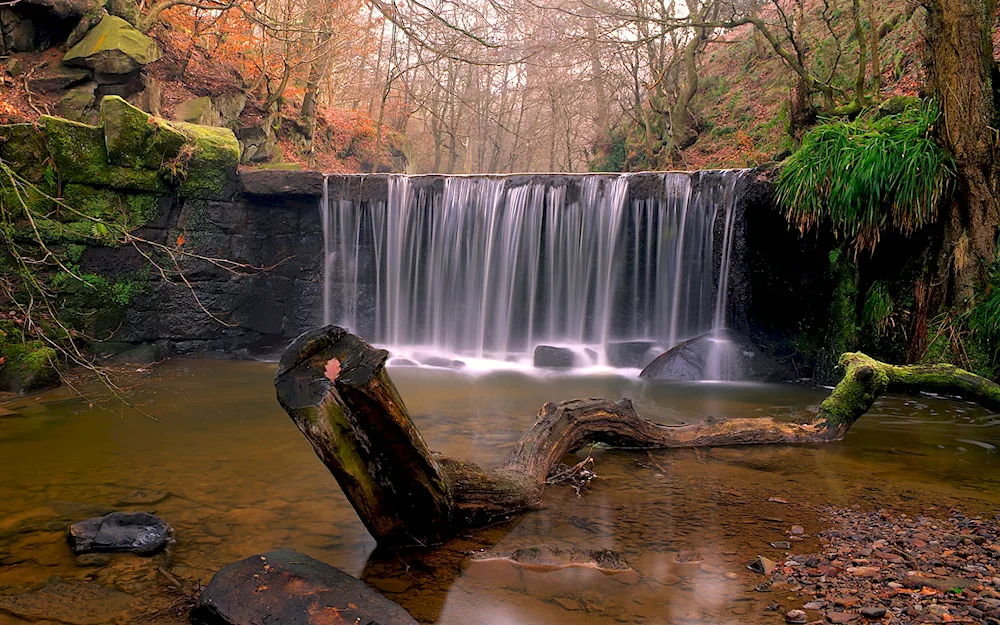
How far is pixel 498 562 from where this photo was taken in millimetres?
3074

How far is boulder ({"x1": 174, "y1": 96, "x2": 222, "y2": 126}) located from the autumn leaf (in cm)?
1041

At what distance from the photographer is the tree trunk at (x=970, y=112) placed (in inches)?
262

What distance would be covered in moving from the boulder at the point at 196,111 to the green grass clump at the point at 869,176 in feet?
31.2

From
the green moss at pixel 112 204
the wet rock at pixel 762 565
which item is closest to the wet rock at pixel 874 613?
the wet rock at pixel 762 565

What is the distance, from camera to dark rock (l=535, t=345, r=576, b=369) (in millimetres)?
9617

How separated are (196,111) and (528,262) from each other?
6.40 m

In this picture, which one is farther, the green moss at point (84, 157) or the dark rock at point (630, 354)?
the dark rock at point (630, 354)

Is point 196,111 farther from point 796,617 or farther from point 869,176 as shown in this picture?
point 796,617

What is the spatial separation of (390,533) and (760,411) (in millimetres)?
4730

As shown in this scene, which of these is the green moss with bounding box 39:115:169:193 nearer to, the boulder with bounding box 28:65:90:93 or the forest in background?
the forest in background

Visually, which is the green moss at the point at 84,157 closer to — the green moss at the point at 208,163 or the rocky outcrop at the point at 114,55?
the green moss at the point at 208,163

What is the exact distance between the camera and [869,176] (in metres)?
7.31

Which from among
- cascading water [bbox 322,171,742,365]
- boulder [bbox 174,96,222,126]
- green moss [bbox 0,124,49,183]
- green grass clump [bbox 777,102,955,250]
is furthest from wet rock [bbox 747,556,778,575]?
boulder [bbox 174,96,222,126]

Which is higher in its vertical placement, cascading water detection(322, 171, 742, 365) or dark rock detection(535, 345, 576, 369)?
cascading water detection(322, 171, 742, 365)
